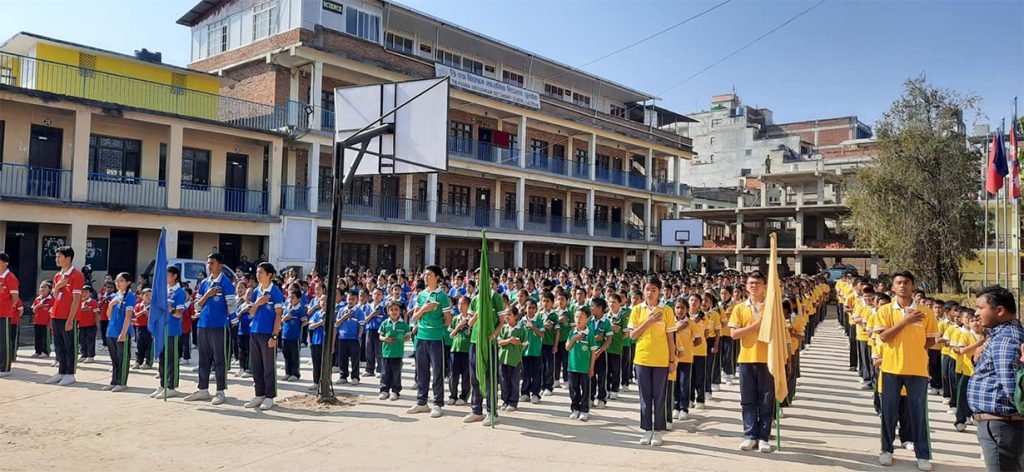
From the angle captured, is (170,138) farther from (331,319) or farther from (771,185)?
(771,185)

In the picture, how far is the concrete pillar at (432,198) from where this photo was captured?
2944 cm

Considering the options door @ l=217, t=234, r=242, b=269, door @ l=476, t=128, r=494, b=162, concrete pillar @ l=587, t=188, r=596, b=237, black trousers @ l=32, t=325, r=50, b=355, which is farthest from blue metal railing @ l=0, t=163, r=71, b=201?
concrete pillar @ l=587, t=188, r=596, b=237

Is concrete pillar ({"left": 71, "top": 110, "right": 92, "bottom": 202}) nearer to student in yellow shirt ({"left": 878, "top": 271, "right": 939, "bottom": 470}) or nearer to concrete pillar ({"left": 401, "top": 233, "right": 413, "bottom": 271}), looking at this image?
concrete pillar ({"left": 401, "top": 233, "right": 413, "bottom": 271})

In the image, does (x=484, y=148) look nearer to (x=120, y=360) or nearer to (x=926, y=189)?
(x=926, y=189)

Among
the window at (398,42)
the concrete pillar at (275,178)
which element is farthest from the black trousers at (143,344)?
the window at (398,42)

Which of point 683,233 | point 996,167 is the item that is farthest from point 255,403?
point 683,233

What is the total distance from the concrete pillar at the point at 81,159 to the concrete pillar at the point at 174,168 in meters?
2.23

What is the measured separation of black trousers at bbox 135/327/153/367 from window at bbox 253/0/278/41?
58.2 feet

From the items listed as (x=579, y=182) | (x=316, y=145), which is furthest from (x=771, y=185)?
(x=316, y=145)

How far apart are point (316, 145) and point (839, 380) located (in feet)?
62.3

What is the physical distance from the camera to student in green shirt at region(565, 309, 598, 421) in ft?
27.9

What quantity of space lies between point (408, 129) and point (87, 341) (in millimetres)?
6908

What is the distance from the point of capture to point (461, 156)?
→ 99.8 ft

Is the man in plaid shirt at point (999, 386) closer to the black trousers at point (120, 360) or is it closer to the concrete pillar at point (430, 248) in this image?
the black trousers at point (120, 360)
